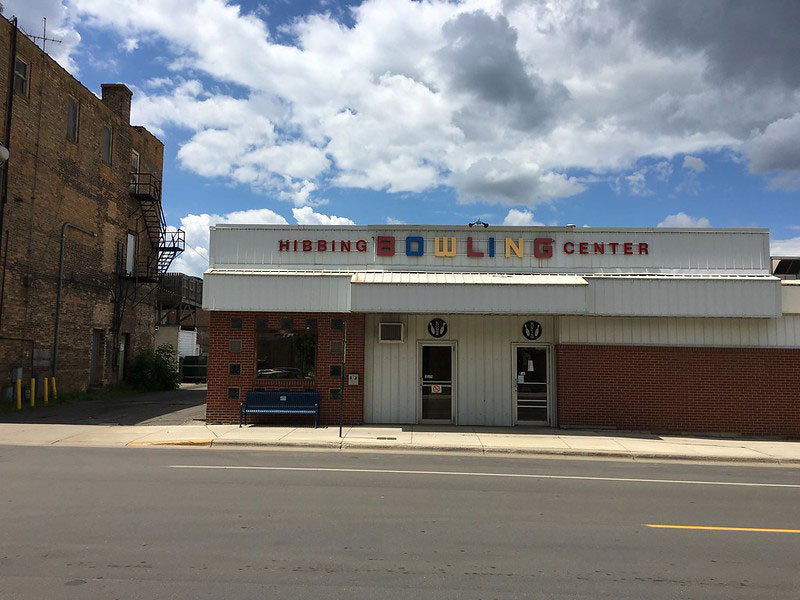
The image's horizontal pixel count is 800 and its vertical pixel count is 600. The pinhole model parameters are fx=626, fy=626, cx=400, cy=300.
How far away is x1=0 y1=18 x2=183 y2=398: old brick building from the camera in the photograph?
20.4 metres

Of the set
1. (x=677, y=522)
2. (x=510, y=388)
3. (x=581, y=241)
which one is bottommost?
(x=677, y=522)

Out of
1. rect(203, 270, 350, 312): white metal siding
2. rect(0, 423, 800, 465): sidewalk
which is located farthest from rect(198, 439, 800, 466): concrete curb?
rect(203, 270, 350, 312): white metal siding

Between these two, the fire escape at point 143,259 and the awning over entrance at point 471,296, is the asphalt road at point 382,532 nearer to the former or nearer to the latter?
the awning over entrance at point 471,296

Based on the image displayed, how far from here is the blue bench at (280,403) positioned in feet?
50.2

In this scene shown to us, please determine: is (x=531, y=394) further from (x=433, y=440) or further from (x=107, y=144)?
(x=107, y=144)

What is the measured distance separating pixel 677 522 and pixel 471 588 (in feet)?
11.6

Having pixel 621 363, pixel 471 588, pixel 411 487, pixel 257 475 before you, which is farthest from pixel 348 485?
pixel 621 363

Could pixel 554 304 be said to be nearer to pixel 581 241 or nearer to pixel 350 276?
pixel 581 241

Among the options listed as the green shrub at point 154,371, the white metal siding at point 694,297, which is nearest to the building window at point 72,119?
the green shrub at point 154,371

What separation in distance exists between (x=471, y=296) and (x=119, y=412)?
11.8 meters

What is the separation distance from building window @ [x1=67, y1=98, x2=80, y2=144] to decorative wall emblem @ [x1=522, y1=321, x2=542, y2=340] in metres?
18.6

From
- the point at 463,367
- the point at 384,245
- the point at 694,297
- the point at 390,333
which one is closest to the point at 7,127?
the point at 384,245

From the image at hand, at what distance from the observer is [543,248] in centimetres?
1647

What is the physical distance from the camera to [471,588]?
16.8ft
